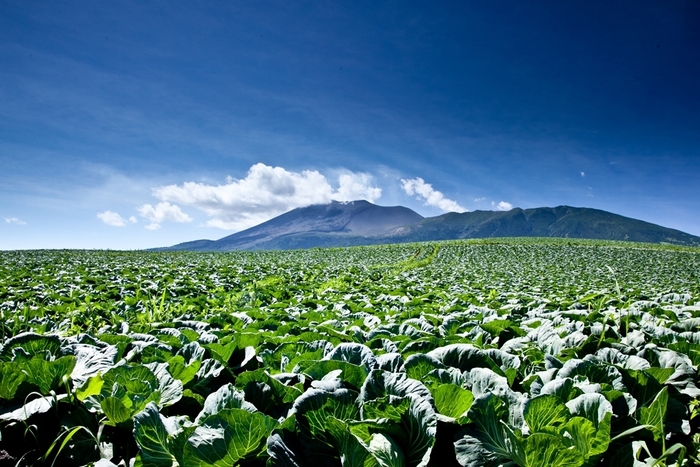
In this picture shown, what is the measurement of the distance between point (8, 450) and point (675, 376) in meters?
3.57

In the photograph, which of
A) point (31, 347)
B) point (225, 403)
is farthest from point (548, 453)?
point (31, 347)

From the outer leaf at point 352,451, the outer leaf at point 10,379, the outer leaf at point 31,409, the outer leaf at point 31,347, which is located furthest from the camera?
the outer leaf at point 31,347

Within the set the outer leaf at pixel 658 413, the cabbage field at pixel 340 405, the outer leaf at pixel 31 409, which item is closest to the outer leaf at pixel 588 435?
the cabbage field at pixel 340 405

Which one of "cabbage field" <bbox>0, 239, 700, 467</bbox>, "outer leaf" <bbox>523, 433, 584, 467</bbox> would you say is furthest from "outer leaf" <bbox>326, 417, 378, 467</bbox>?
"outer leaf" <bbox>523, 433, 584, 467</bbox>

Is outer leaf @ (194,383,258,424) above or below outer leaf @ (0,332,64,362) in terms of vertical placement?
below

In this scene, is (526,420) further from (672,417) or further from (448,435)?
(672,417)

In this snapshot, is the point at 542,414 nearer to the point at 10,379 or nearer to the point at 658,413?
the point at 658,413

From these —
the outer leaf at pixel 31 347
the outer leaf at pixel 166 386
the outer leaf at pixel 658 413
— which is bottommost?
the outer leaf at pixel 658 413

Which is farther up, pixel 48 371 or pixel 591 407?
pixel 48 371

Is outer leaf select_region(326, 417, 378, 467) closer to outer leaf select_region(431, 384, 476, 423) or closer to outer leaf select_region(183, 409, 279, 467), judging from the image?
outer leaf select_region(183, 409, 279, 467)

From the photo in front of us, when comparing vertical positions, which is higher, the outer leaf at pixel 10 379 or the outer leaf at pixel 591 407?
the outer leaf at pixel 10 379

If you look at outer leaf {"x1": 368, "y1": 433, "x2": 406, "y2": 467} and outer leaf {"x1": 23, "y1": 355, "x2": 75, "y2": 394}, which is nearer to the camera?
outer leaf {"x1": 368, "y1": 433, "x2": 406, "y2": 467}

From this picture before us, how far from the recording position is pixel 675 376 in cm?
203

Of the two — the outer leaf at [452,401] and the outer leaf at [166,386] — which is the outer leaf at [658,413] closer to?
the outer leaf at [452,401]
